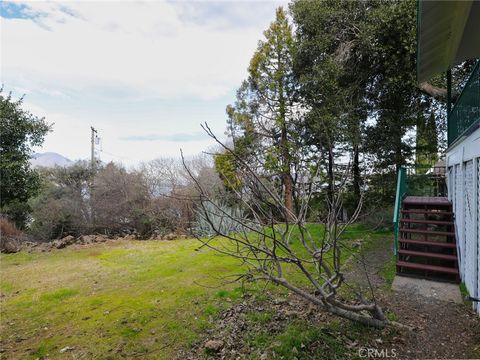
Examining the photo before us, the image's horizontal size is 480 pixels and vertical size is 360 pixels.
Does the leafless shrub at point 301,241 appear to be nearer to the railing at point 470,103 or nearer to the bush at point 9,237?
the railing at point 470,103

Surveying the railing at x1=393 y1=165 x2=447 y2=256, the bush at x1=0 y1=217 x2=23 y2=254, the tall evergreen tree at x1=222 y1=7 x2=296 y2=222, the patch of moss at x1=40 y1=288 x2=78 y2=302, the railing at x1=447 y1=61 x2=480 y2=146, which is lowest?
the patch of moss at x1=40 y1=288 x2=78 y2=302

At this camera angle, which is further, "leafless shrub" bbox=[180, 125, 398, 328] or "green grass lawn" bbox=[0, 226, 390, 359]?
"green grass lawn" bbox=[0, 226, 390, 359]

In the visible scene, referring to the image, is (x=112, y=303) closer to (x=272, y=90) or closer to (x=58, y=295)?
(x=58, y=295)

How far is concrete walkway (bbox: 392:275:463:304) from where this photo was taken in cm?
430

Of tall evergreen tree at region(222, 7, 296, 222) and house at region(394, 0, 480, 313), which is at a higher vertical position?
tall evergreen tree at region(222, 7, 296, 222)

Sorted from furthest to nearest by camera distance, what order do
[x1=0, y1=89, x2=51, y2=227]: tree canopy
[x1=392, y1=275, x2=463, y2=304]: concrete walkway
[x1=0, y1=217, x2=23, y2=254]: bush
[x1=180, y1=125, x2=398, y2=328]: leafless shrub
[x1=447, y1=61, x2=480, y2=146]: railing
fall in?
[x1=0, y1=217, x2=23, y2=254]: bush, [x1=0, y1=89, x2=51, y2=227]: tree canopy, [x1=392, y1=275, x2=463, y2=304]: concrete walkway, [x1=447, y1=61, x2=480, y2=146]: railing, [x1=180, y1=125, x2=398, y2=328]: leafless shrub

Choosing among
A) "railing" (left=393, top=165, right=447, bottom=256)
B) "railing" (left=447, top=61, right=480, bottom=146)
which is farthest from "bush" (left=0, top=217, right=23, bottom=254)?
"railing" (left=447, top=61, right=480, bottom=146)

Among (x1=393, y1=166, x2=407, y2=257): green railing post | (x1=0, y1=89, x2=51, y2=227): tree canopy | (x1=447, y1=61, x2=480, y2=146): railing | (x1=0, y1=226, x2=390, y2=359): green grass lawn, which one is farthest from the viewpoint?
(x1=0, y1=89, x2=51, y2=227): tree canopy

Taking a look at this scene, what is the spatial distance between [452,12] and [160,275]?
260 inches

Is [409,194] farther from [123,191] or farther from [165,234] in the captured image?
[123,191]

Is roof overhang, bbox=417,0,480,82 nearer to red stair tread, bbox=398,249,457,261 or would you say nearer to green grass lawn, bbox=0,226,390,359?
red stair tread, bbox=398,249,457,261

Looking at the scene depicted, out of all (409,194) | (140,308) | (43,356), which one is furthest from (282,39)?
(43,356)

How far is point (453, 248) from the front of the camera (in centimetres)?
518

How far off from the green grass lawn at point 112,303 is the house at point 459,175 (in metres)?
3.50
